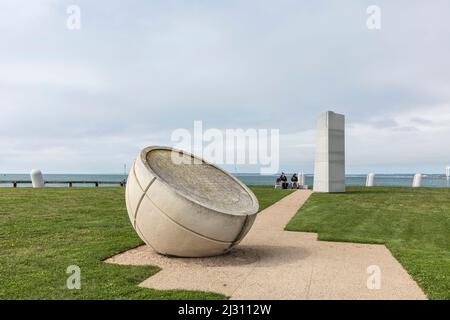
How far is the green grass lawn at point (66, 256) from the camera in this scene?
229 inches

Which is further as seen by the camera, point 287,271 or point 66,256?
point 66,256

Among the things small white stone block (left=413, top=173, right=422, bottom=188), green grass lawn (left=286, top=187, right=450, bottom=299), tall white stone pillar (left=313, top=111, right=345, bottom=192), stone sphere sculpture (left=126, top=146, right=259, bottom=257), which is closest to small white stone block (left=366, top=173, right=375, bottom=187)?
small white stone block (left=413, top=173, right=422, bottom=188)

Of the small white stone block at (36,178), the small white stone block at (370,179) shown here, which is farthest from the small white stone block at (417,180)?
the small white stone block at (36,178)

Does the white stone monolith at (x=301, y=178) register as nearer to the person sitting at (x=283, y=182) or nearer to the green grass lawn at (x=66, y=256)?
the person sitting at (x=283, y=182)

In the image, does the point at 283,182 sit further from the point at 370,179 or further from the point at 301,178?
the point at 370,179

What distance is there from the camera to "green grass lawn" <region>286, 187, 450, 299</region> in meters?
7.34

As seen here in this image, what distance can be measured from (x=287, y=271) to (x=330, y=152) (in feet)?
66.2

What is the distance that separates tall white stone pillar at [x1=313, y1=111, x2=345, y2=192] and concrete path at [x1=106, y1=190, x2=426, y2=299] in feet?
54.9

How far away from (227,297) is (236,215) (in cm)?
198

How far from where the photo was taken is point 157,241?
7699 millimetres

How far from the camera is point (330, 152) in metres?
26.4

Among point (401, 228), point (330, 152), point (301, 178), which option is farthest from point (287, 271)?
point (301, 178)

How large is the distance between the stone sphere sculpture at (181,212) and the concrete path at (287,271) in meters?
0.36
